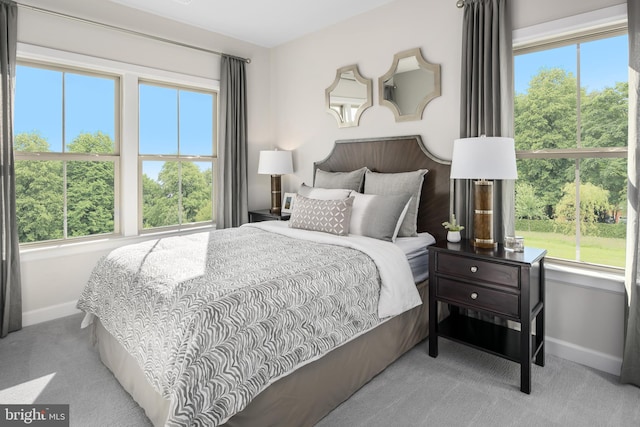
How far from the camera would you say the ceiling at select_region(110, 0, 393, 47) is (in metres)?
3.41

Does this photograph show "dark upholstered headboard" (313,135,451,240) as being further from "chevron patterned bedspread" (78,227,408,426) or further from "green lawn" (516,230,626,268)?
"chevron patterned bedspread" (78,227,408,426)

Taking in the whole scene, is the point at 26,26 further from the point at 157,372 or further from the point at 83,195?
the point at 157,372

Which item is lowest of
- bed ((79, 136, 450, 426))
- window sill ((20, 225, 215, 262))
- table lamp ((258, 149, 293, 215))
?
bed ((79, 136, 450, 426))

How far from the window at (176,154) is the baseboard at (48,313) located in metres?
0.97

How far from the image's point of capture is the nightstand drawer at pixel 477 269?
2.15 m

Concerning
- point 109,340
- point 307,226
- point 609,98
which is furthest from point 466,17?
point 109,340

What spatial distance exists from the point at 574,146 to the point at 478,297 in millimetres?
1239

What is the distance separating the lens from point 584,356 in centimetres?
243

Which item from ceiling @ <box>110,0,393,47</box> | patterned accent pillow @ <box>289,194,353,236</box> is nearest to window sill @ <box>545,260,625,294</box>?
patterned accent pillow @ <box>289,194,353,236</box>

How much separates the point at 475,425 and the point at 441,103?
233 centimetres

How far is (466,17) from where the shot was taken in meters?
2.80

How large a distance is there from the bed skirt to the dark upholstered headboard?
2.30ft

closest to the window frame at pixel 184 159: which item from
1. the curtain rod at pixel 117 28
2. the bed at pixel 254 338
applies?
the curtain rod at pixel 117 28

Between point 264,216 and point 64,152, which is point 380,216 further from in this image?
point 64,152
